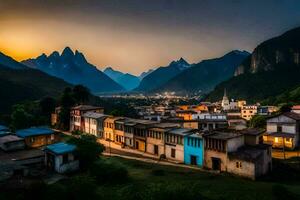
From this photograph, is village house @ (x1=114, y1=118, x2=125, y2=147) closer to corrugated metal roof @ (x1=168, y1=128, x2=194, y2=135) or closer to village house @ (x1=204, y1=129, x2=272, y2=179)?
corrugated metal roof @ (x1=168, y1=128, x2=194, y2=135)

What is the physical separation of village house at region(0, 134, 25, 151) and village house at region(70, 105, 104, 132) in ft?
104

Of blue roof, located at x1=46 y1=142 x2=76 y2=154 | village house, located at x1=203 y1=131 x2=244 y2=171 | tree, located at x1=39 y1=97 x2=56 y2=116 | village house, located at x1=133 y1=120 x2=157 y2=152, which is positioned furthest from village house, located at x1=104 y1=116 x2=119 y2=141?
tree, located at x1=39 y1=97 x2=56 y2=116

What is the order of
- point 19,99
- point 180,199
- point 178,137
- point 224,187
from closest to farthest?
point 180,199 < point 224,187 < point 178,137 < point 19,99

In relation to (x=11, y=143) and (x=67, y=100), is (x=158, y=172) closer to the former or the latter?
(x=11, y=143)

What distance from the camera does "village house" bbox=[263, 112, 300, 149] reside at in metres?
64.7

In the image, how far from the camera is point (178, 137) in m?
56.2

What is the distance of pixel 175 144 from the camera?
5675 centimetres

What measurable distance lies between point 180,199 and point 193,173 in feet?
81.5

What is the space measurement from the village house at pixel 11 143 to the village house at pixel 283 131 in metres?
48.9

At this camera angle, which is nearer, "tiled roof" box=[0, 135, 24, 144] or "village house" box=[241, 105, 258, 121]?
"tiled roof" box=[0, 135, 24, 144]

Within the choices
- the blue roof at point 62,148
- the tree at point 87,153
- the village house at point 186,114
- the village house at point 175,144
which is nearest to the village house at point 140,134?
the village house at point 175,144

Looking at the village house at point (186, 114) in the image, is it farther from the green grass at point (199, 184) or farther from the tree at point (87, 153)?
the tree at point (87, 153)

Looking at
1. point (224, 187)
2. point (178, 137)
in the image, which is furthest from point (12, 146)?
point (224, 187)

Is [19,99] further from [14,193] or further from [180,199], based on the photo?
[180,199]
